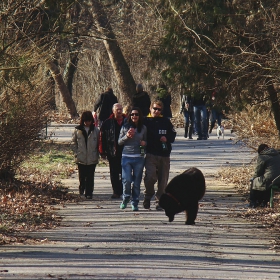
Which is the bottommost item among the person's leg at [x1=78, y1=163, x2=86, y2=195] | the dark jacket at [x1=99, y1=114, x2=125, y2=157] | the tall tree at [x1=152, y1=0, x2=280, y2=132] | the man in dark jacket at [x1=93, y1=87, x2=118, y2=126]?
the person's leg at [x1=78, y1=163, x2=86, y2=195]

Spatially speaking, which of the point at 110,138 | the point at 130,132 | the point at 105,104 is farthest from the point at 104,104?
the point at 130,132

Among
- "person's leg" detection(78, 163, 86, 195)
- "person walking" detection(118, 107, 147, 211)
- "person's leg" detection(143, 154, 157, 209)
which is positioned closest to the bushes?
"person's leg" detection(78, 163, 86, 195)

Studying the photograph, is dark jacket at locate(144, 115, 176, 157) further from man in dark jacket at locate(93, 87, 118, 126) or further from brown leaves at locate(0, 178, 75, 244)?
man in dark jacket at locate(93, 87, 118, 126)

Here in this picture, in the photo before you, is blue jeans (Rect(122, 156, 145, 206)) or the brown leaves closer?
the brown leaves

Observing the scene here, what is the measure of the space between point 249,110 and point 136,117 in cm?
463

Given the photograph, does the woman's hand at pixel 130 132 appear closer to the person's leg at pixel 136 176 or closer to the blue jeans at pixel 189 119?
the person's leg at pixel 136 176

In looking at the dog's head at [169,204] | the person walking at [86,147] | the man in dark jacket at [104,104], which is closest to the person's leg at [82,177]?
the person walking at [86,147]

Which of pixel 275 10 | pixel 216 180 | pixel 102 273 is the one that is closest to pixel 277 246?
pixel 102 273

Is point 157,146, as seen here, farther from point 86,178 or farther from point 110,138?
point 86,178

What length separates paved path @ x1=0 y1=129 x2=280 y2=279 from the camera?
28.8ft

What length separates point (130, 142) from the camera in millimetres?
13766

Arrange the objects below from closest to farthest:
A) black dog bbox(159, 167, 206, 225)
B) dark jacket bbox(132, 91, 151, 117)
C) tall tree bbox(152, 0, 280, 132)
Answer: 1. black dog bbox(159, 167, 206, 225)
2. tall tree bbox(152, 0, 280, 132)
3. dark jacket bbox(132, 91, 151, 117)

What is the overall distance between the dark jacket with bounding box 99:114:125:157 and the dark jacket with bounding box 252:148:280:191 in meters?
2.62

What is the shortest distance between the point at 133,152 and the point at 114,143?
54.8 inches
